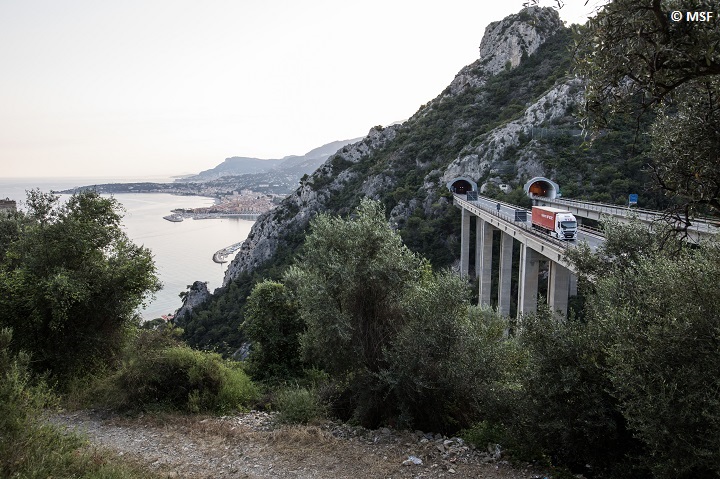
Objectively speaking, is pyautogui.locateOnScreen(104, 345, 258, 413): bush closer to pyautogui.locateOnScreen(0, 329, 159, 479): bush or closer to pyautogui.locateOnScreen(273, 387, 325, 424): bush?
pyautogui.locateOnScreen(273, 387, 325, 424): bush

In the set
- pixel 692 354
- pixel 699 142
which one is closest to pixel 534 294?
pixel 692 354

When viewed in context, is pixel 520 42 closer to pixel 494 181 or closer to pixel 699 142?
pixel 494 181

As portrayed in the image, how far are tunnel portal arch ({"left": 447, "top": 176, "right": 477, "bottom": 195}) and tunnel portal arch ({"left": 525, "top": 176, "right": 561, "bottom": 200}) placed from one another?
8.02 metres

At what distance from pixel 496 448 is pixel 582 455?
4.95 ft

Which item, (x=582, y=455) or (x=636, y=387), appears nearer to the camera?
(x=636, y=387)

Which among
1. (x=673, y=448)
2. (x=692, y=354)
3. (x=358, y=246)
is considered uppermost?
(x=358, y=246)

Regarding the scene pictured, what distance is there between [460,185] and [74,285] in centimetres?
4035

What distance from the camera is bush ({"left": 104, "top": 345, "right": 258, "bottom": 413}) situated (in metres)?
10.5

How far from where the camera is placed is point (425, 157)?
191ft

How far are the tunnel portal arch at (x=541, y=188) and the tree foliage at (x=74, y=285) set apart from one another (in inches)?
1290

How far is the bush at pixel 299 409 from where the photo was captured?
9727 millimetres

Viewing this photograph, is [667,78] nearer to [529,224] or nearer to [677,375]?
[677,375]

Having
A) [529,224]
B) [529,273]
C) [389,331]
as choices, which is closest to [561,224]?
[529,273]

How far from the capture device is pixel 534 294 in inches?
886
